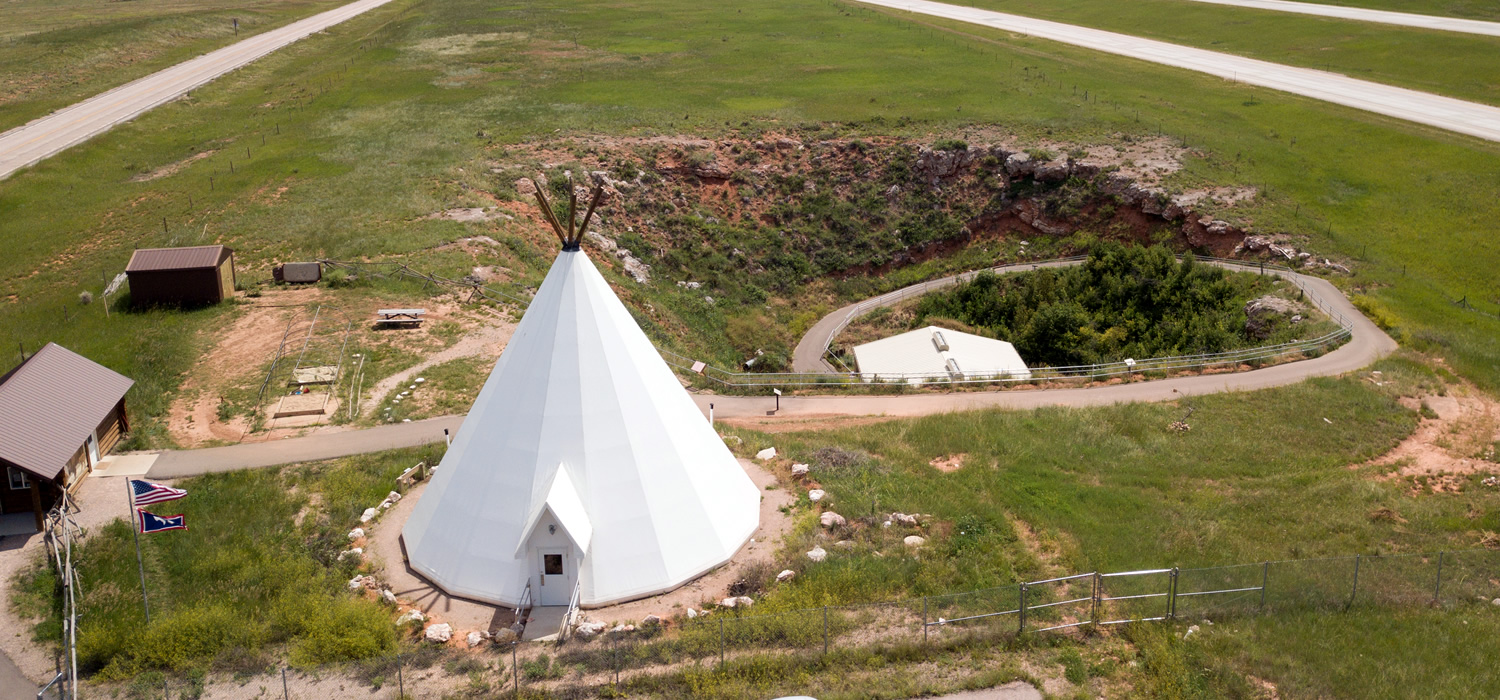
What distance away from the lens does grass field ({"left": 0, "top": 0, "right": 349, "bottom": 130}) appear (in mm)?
80062

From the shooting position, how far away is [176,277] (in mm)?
38750

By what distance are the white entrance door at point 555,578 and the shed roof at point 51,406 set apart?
13.5 metres

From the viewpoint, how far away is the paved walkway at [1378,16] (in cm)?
9644

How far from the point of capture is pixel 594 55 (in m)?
93.8

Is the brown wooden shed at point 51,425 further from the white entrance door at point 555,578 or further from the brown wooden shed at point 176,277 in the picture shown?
the white entrance door at point 555,578

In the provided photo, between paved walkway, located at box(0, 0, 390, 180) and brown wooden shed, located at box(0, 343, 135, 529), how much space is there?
41.0m

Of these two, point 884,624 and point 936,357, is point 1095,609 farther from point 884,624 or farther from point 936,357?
point 936,357

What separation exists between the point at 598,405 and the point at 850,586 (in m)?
7.27

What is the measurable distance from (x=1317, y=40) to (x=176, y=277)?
351ft

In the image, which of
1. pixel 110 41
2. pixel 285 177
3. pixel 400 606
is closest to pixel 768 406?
pixel 400 606

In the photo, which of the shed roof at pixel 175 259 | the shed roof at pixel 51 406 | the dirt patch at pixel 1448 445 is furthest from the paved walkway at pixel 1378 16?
the shed roof at pixel 51 406

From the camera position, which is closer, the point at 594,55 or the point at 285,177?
the point at 285,177

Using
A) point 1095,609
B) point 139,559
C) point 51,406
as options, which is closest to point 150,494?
point 139,559

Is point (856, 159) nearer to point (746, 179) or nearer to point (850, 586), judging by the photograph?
point (746, 179)
